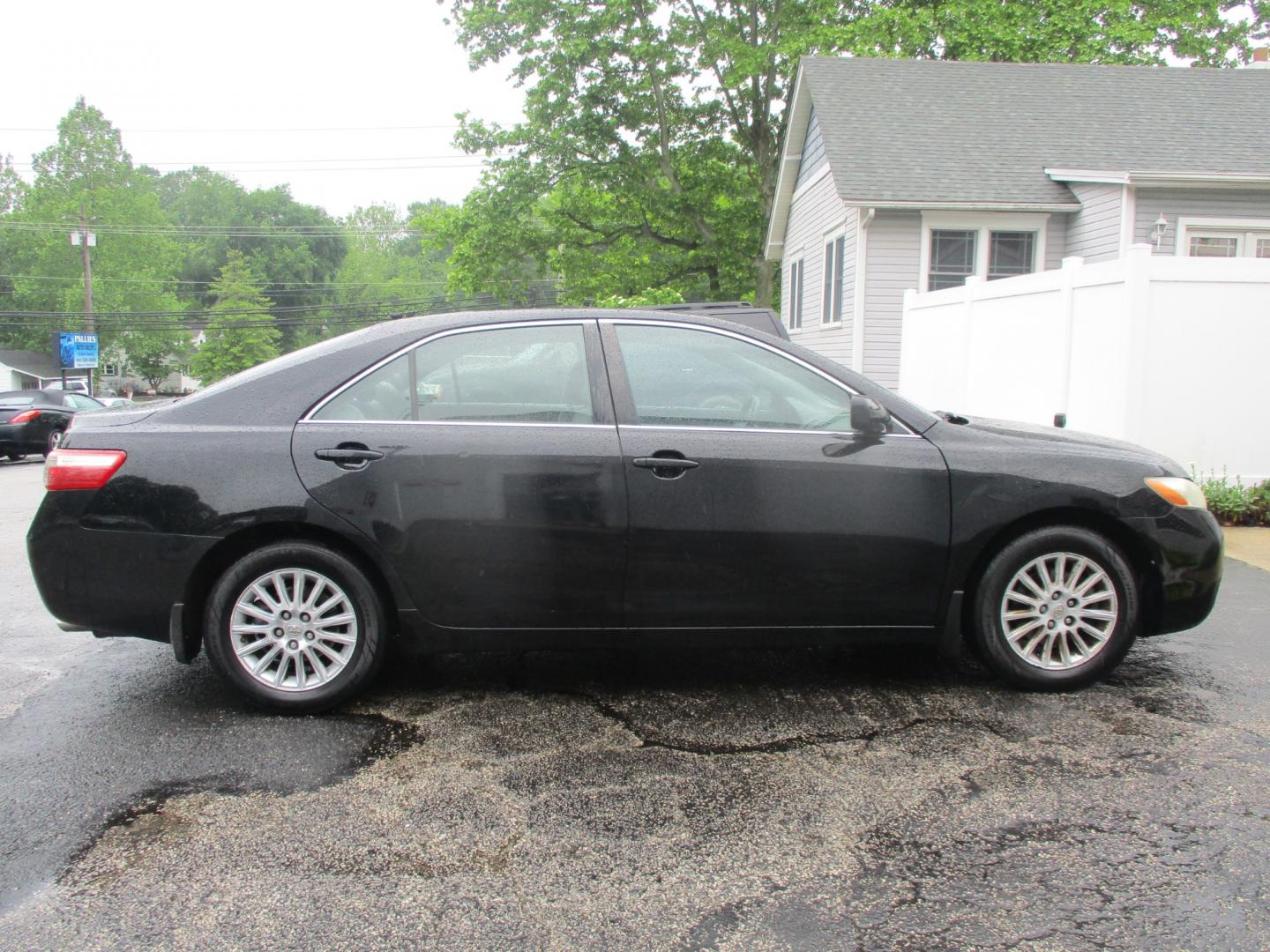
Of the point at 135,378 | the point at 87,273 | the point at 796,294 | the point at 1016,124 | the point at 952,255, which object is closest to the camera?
the point at 952,255

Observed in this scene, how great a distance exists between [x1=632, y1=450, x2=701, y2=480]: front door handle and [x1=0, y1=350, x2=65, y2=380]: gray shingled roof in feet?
235

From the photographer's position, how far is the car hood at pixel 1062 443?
171 inches

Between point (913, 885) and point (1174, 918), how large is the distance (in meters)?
0.64

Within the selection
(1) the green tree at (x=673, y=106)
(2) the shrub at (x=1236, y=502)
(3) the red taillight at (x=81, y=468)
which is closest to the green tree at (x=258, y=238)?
(1) the green tree at (x=673, y=106)

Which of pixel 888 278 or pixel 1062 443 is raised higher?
pixel 888 278

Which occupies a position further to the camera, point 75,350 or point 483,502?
point 75,350

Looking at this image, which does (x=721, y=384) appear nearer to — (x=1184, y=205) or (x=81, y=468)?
(x=81, y=468)

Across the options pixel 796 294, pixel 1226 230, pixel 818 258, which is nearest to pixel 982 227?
pixel 1226 230

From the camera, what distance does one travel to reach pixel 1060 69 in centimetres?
1933

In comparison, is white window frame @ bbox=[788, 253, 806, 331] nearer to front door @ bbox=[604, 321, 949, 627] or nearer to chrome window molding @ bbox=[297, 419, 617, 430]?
front door @ bbox=[604, 321, 949, 627]

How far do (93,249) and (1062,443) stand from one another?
76.9 meters

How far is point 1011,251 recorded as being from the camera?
1597 centimetres

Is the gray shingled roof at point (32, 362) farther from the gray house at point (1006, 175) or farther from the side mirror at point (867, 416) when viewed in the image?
the side mirror at point (867, 416)

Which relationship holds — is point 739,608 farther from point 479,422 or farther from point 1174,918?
point 1174,918
